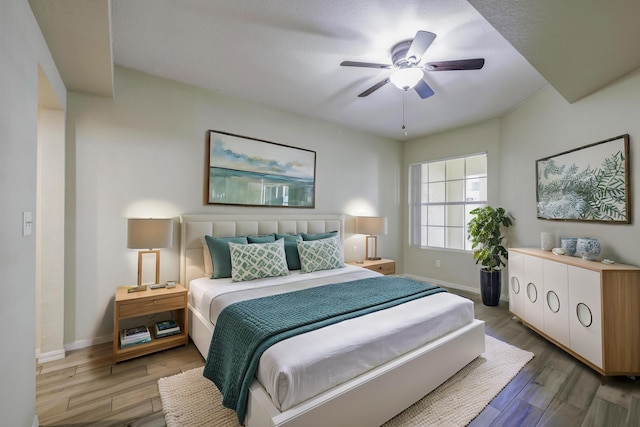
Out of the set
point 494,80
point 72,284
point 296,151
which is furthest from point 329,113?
point 72,284

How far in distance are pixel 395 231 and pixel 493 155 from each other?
1992 mm

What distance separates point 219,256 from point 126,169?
1244 mm

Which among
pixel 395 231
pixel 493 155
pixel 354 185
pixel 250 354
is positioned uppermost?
pixel 493 155

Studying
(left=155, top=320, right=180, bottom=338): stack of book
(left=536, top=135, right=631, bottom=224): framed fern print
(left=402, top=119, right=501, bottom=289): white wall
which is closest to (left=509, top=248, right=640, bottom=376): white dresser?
(left=536, top=135, right=631, bottom=224): framed fern print

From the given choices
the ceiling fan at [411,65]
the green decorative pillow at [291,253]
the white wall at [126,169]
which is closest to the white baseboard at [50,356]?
the white wall at [126,169]

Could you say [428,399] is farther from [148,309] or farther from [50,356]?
[50,356]

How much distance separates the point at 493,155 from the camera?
4062 mm

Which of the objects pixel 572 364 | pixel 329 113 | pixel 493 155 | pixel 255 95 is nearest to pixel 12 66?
pixel 255 95

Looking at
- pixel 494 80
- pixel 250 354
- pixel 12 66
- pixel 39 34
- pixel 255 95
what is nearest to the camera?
pixel 12 66

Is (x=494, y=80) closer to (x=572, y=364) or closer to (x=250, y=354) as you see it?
(x=572, y=364)

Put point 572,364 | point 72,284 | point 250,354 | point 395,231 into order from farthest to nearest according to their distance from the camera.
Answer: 1. point 395,231
2. point 72,284
3. point 572,364
4. point 250,354

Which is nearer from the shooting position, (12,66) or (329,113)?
(12,66)

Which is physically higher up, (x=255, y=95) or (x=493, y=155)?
(x=255, y=95)

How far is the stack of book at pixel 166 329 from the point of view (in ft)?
8.31
